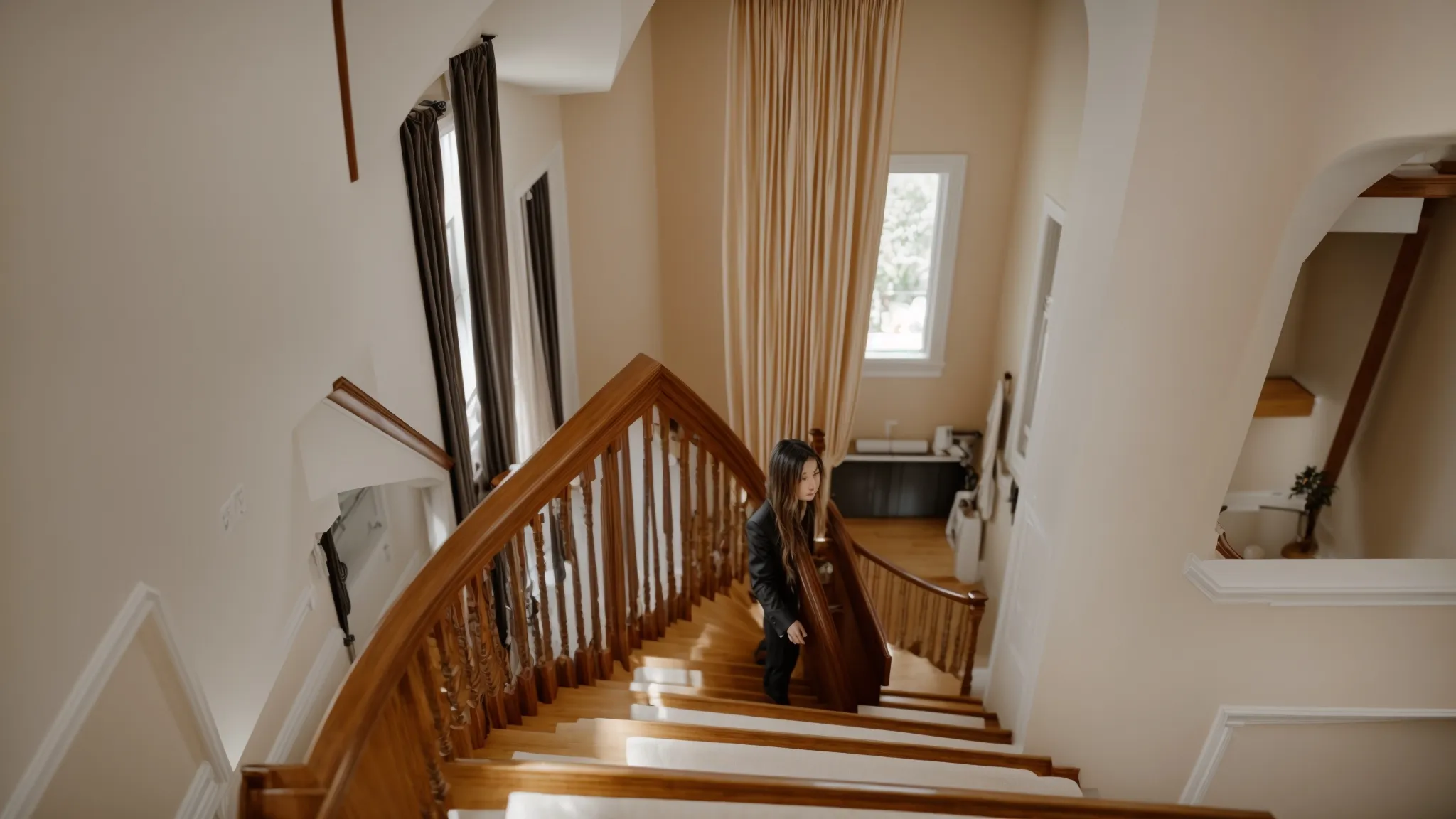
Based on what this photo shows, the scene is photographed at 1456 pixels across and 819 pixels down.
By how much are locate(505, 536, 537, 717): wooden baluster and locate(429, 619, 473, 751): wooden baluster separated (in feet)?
0.81

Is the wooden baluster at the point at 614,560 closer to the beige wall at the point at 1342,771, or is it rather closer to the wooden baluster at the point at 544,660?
the wooden baluster at the point at 544,660

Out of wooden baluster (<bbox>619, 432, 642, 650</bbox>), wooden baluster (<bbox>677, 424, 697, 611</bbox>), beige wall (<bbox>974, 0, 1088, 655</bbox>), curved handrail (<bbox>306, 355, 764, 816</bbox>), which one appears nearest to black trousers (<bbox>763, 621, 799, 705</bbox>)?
wooden baluster (<bbox>677, 424, 697, 611</bbox>)

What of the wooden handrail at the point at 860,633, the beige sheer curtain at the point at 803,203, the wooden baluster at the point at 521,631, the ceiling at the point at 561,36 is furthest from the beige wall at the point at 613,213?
the wooden baluster at the point at 521,631

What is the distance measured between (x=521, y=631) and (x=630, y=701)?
49 cm

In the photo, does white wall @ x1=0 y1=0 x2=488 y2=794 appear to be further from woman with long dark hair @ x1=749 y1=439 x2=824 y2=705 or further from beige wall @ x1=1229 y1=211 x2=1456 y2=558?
beige wall @ x1=1229 y1=211 x2=1456 y2=558

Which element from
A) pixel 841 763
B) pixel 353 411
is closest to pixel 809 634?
pixel 841 763

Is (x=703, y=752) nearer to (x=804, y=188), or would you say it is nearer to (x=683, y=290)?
(x=804, y=188)

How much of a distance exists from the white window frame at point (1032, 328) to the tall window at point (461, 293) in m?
3.26

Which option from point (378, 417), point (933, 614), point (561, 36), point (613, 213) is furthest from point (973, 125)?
point (378, 417)

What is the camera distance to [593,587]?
8.93ft

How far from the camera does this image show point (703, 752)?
2.27 meters

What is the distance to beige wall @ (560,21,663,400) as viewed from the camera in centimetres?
583

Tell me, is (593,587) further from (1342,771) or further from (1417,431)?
(1417,431)

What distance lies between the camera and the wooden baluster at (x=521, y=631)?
2344 mm
